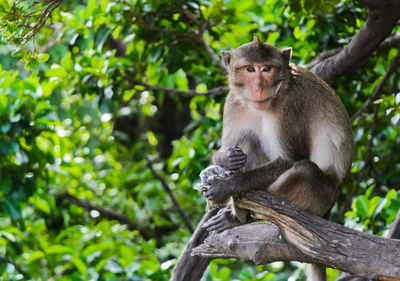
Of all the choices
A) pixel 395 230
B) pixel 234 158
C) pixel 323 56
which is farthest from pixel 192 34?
pixel 395 230

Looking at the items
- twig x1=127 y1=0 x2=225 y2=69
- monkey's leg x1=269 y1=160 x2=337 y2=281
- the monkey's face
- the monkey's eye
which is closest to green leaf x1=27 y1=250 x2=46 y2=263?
twig x1=127 y1=0 x2=225 y2=69

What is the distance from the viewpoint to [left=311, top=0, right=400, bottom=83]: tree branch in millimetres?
3088

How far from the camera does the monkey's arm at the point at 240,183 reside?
3.08 metres

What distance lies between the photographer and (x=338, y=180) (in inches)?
133

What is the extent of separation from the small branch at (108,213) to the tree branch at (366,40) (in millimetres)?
3380

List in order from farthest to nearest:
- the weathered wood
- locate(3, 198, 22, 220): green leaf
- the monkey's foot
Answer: locate(3, 198, 22, 220): green leaf → the monkey's foot → the weathered wood

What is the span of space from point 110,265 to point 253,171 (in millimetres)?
2103

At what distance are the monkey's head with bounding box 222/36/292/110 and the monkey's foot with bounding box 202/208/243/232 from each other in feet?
2.13

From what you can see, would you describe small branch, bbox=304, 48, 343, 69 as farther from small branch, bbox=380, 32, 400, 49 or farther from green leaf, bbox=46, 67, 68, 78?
green leaf, bbox=46, 67, 68, 78

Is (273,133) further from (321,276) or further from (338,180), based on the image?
(321,276)

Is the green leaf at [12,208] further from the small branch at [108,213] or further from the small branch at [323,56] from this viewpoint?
A: the small branch at [323,56]

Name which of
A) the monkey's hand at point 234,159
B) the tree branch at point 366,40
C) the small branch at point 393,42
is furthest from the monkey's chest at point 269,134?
the small branch at point 393,42

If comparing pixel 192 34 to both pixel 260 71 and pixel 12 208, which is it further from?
pixel 12 208

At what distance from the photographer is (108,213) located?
672 centimetres
